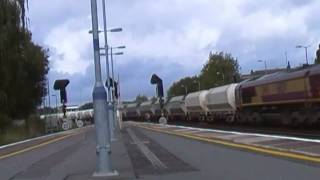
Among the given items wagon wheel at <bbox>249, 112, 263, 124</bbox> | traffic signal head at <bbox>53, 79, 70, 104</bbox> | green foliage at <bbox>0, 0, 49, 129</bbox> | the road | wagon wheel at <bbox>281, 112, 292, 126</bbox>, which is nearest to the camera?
the road

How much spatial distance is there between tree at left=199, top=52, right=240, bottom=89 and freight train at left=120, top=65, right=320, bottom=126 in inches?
2896

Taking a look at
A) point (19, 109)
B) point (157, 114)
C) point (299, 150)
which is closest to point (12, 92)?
point (19, 109)

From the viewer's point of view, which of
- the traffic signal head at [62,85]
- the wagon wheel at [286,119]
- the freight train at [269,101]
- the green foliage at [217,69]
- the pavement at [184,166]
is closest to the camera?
the pavement at [184,166]

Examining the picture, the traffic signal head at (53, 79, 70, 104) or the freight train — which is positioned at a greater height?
the traffic signal head at (53, 79, 70, 104)

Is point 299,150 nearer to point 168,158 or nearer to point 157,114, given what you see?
point 168,158

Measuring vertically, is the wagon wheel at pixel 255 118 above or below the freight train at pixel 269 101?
below

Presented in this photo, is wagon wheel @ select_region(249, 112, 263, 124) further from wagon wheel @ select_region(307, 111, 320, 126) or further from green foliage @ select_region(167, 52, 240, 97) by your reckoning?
green foliage @ select_region(167, 52, 240, 97)

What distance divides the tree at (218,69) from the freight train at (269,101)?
241 feet

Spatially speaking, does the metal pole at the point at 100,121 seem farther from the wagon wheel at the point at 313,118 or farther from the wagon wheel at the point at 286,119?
the wagon wheel at the point at 286,119

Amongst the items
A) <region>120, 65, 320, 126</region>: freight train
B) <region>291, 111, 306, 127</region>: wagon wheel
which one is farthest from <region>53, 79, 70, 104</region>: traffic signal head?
<region>291, 111, 306, 127</region>: wagon wheel

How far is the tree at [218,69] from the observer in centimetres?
16038

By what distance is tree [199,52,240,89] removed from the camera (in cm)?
16038

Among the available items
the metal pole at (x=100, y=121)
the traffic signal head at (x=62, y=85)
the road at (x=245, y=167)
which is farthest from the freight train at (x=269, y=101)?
the metal pole at (x=100, y=121)

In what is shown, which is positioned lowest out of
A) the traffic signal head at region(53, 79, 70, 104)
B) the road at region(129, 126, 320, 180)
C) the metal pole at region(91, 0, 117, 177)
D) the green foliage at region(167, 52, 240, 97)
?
the road at region(129, 126, 320, 180)
